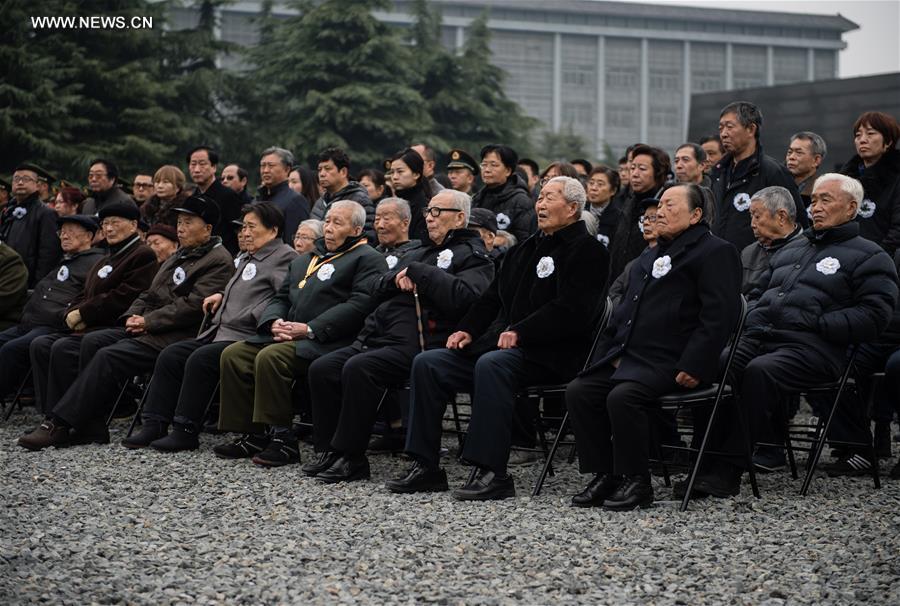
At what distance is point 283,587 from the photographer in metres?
4.85

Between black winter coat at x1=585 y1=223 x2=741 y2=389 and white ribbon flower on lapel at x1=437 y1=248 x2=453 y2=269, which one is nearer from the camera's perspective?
black winter coat at x1=585 y1=223 x2=741 y2=389

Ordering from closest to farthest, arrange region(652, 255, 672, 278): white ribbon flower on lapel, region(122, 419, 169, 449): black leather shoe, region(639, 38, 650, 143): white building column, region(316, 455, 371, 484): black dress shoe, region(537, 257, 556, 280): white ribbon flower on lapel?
1. region(652, 255, 672, 278): white ribbon flower on lapel
2. region(537, 257, 556, 280): white ribbon flower on lapel
3. region(316, 455, 371, 484): black dress shoe
4. region(122, 419, 169, 449): black leather shoe
5. region(639, 38, 650, 143): white building column

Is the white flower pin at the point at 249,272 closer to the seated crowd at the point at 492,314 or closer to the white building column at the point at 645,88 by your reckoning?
the seated crowd at the point at 492,314

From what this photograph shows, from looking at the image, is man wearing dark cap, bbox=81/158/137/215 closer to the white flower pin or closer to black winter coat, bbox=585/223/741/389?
the white flower pin

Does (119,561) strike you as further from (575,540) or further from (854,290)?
(854,290)

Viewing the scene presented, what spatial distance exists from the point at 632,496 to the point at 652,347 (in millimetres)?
815

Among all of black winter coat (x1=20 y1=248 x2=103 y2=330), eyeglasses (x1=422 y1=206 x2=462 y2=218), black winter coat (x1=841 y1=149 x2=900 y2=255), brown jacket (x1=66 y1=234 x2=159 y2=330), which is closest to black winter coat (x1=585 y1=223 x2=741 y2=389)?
eyeglasses (x1=422 y1=206 x2=462 y2=218)

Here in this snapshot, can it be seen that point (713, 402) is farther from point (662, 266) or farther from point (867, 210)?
point (867, 210)

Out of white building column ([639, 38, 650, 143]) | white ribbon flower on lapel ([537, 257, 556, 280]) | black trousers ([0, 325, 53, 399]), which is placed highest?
white building column ([639, 38, 650, 143])

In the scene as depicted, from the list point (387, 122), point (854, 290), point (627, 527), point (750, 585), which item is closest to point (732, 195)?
point (854, 290)

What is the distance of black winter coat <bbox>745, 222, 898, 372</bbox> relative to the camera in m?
6.70

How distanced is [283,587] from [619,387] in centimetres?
233

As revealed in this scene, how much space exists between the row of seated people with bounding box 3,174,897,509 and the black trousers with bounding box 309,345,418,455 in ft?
0.04

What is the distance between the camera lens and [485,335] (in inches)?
289
